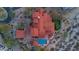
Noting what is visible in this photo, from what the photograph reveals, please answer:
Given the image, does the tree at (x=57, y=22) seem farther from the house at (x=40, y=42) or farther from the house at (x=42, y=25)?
the house at (x=40, y=42)

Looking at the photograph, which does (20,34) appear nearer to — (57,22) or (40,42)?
(40,42)

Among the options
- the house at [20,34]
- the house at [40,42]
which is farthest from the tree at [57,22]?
the house at [20,34]

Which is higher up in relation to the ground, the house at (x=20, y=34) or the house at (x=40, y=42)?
the house at (x=20, y=34)

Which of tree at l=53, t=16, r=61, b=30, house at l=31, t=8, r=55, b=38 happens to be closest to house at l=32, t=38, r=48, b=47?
house at l=31, t=8, r=55, b=38

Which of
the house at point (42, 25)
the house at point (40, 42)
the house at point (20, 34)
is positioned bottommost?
the house at point (40, 42)

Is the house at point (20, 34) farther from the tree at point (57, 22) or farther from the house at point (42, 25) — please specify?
the tree at point (57, 22)

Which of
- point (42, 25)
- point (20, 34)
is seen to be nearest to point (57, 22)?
point (42, 25)

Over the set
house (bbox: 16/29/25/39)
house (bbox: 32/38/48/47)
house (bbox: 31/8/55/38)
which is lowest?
house (bbox: 32/38/48/47)

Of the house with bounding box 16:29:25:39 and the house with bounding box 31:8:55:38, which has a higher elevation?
the house with bounding box 31:8:55:38

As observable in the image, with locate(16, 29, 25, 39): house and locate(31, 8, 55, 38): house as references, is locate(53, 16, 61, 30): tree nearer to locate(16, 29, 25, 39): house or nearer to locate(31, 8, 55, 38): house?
locate(31, 8, 55, 38): house
